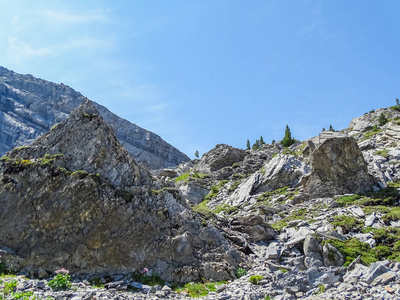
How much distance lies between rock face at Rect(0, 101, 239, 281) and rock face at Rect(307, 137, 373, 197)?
19.7 metres

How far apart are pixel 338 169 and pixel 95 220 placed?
29314 millimetres

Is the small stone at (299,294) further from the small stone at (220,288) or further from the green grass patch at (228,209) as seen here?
the green grass patch at (228,209)

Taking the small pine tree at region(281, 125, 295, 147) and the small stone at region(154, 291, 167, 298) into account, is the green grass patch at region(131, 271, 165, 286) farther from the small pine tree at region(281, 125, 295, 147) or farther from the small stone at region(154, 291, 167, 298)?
the small pine tree at region(281, 125, 295, 147)

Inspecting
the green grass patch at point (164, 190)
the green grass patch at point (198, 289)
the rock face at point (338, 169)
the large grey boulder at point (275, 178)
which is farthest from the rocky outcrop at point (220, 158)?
the green grass patch at point (198, 289)

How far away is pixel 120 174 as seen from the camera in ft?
89.1

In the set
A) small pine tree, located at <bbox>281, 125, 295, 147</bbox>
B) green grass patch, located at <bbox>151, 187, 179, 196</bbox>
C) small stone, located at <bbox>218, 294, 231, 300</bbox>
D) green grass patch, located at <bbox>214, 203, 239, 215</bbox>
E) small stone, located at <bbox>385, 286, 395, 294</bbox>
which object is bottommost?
small stone, located at <bbox>218, 294, 231, 300</bbox>

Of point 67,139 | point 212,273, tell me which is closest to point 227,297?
point 212,273

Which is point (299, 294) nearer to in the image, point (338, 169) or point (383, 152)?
point (338, 169)

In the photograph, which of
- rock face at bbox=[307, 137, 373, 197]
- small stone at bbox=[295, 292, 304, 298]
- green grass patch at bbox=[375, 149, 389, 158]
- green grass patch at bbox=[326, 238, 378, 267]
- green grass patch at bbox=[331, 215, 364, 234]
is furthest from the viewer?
green grass patch at bbox=[375, 149, 389, 158]

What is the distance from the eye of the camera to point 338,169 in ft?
130


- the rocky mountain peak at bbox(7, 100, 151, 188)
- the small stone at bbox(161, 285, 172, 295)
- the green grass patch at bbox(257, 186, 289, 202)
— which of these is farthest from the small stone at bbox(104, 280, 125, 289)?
the green grass patch at bbox(257, 186, 289, 202)

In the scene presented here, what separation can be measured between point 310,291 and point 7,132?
190752mm

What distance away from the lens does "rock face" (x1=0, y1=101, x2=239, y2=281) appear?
2184cm

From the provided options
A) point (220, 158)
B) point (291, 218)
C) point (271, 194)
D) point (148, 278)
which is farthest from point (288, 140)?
point (148, 278)
